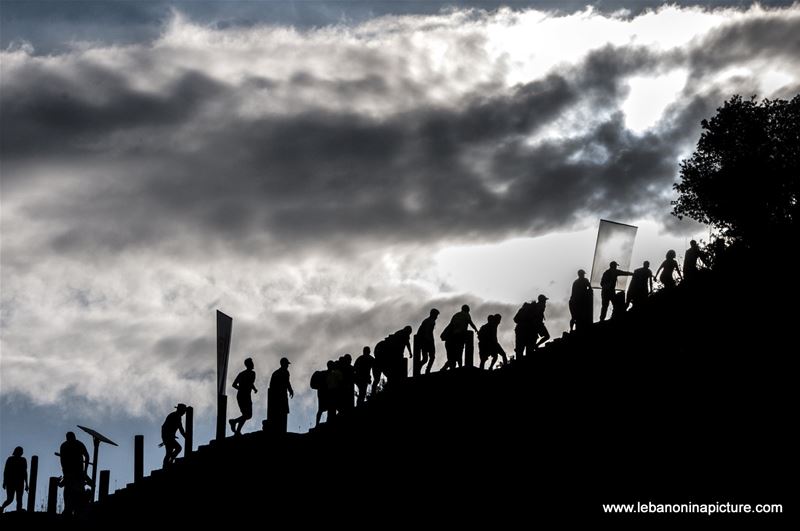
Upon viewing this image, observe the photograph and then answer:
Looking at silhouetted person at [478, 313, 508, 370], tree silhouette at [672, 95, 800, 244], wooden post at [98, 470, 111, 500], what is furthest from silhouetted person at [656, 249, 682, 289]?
tree silhouette at [672, 95, 800, 244]

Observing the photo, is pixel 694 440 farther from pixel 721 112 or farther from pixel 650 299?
pixel 721 112

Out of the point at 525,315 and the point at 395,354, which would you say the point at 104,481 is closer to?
the point at 395,354

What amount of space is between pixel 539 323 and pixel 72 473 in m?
9.79

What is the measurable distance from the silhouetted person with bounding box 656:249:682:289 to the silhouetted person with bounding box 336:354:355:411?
23.2 feet

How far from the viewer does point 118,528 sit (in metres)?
18.8

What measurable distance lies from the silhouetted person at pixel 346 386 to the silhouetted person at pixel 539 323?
3862 mm

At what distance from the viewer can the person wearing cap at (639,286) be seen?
2264 centimetres

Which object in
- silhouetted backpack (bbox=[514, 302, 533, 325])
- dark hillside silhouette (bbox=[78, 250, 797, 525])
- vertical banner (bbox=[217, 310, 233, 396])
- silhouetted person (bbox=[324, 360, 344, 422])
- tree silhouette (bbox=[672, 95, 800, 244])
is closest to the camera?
dark hillside silhouette (bbox=[78, 250, 797, 525])

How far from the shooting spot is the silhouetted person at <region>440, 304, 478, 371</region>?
857 inches

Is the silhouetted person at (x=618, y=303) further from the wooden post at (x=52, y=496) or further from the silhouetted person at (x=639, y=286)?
the wooden post at (x=52, y=496)

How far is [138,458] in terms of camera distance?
2120 centimetres

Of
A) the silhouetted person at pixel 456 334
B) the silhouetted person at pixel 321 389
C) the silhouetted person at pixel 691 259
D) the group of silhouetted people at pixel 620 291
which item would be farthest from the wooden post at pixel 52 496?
the silhouetted person at pixel 691 259

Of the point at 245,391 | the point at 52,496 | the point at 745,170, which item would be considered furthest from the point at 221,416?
the point at 745,170

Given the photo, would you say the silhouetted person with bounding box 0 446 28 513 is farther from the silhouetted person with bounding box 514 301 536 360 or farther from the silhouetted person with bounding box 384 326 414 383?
the silhouetted person with bounding box 514 301 536 360
